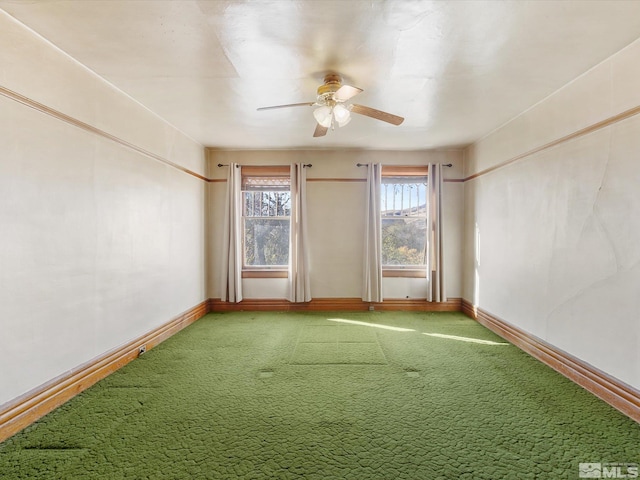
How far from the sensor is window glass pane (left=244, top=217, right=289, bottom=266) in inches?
Answer: 194

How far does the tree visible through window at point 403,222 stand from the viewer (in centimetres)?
491

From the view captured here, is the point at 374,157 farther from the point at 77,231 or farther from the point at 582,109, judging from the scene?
the point at 77,231

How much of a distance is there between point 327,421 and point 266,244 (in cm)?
327

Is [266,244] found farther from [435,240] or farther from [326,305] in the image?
[435,240]

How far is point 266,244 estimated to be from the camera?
495cm

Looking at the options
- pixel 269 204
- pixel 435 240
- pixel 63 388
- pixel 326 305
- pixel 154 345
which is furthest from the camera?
pixel 269 204

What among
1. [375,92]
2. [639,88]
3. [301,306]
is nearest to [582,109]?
[639,88]

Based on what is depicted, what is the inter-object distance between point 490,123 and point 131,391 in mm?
4418

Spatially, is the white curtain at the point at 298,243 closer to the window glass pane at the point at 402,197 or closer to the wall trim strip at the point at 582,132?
the window glass pane at the point at 402,197

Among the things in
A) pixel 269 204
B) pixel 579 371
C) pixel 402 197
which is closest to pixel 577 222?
pixel 579 371

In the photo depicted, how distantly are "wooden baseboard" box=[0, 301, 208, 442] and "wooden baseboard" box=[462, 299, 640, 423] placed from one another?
3.89 metres

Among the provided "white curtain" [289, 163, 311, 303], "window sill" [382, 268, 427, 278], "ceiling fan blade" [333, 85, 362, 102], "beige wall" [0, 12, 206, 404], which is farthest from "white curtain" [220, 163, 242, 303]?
"ceiling fan blade" [333, 85, 362, 102]

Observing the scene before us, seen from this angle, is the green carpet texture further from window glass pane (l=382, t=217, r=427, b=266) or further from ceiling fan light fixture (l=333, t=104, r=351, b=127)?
ceiling fan light fixture (l=333, t=104, r=351, b=127)

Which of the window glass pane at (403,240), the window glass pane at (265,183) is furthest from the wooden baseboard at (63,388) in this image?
the window glass pane at (403,240)
